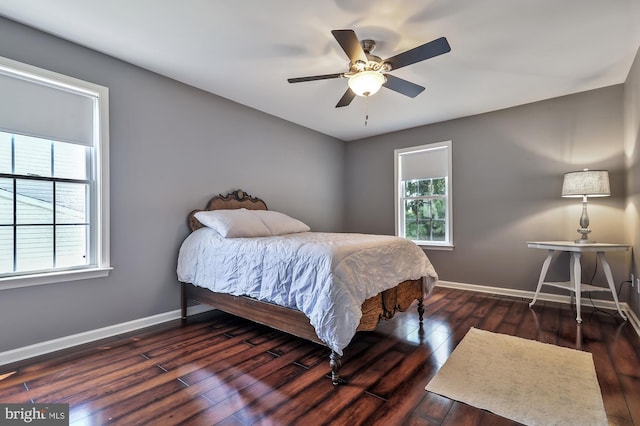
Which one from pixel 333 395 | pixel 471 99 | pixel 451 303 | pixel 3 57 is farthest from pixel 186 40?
pixel 451 303

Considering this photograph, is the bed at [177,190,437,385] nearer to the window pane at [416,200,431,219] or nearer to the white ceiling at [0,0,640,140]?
the white ceiling at [0,0,640,140]

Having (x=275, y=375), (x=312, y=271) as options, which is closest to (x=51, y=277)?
(x=275, y=375)

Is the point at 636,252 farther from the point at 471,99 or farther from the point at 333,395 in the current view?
the point at 333,395

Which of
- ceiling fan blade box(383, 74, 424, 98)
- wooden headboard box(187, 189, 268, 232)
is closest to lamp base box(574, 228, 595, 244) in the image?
ceiling fan blade box(383, 74, 424, 98)

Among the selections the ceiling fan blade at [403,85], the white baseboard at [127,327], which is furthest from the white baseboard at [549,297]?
the ceiling fan blade at [403,85]

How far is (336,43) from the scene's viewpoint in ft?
8.23

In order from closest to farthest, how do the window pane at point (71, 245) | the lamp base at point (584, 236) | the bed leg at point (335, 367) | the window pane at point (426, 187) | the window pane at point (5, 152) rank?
the bed leg at point (335, 367)
the window pane at point (5, 152)
the window pane at point (71, 245)
the lamp base at point (584, 236)
the window pane at point (426, 187)

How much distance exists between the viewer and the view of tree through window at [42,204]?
7.39 feet

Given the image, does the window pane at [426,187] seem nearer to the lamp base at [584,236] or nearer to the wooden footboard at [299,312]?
the lamp base at [584,236]

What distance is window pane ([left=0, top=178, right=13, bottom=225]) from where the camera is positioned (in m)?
2.23

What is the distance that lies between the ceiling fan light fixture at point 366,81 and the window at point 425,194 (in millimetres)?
2525

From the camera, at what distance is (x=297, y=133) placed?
4.73m

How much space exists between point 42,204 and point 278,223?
2.06 meters

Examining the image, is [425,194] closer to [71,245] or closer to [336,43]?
[336,43]
